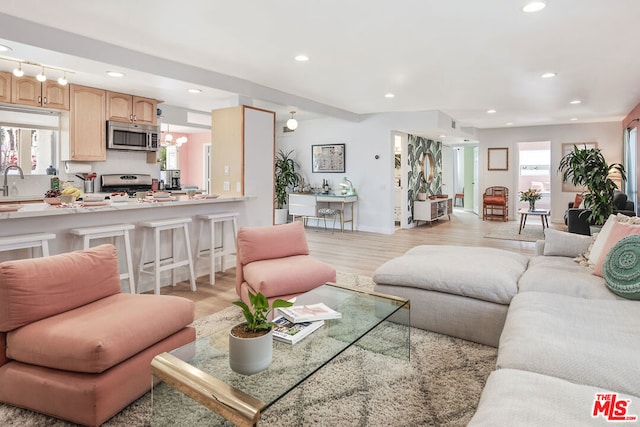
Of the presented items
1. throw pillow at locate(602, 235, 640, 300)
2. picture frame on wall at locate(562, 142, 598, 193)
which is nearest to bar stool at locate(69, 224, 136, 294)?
throw pillow at locate(602, 235, 640, 300)

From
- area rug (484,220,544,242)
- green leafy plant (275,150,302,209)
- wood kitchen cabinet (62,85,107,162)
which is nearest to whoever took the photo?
wood kitchen cabinet (62,85,107,162)

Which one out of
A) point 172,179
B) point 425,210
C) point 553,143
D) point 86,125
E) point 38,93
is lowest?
point 425,210

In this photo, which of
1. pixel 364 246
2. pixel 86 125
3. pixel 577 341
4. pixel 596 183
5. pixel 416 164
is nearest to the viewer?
pixel 577 341

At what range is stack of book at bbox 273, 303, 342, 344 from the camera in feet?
6.17

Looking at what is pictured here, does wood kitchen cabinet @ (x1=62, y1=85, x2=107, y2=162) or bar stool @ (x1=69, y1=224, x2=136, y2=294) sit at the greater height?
wood kitchen cabinet @ (x1=62, y1=85, x2=107, y2=162)

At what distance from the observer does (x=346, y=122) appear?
8094mm

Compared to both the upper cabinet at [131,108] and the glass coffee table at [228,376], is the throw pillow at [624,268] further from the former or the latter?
the upper cabinet at [131,108]

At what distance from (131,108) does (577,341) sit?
605 cm

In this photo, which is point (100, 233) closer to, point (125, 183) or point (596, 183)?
point (125, 183)

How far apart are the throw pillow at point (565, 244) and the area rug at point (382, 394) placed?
46.9 inches

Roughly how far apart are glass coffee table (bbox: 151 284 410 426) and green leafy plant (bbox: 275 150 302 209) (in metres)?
6.63

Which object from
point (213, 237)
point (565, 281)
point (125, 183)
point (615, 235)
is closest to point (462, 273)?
point (565, 281)

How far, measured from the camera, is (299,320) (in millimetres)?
2047

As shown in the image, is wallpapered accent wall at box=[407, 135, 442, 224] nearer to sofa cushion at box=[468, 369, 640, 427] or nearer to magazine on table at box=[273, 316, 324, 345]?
magazine on table at box=[273, 316, 324, 345]
